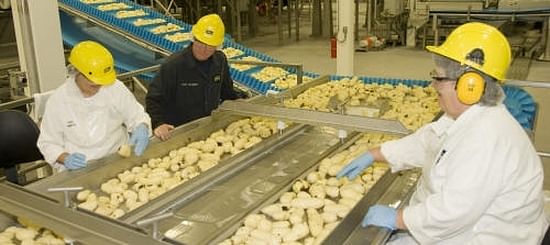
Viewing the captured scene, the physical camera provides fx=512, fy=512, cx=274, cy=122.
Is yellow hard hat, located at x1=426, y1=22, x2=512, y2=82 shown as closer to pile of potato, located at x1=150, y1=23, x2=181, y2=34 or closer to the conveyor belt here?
the conveyor belt

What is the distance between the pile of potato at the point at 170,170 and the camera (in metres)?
2.04

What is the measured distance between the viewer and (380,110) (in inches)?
137

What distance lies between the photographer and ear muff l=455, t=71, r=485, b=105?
1402 millimetres

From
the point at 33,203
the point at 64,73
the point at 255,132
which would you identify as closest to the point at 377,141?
the point at 255,132

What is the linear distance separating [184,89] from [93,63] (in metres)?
1.00

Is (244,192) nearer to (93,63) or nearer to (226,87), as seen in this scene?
(93,63)

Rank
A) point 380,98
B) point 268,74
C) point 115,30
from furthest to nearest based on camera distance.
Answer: point 115,30 → point 268,74 → point 380,98

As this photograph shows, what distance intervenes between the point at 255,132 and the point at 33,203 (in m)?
1.47

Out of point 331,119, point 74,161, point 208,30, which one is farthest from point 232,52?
point 74,161

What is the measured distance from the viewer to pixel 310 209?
203cm

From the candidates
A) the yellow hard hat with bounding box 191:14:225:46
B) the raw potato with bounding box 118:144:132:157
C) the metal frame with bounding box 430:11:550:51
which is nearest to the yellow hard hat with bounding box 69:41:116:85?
the raw potato with bounding box 118:144:132:157

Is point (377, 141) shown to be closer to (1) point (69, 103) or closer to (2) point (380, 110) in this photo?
(2) point (380, 110)

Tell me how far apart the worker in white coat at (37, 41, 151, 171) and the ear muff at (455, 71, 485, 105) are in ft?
4.82

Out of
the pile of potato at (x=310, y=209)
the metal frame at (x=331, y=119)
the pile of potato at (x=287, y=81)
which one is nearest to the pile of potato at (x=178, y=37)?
the pile of potato at (x=287, y=81)
